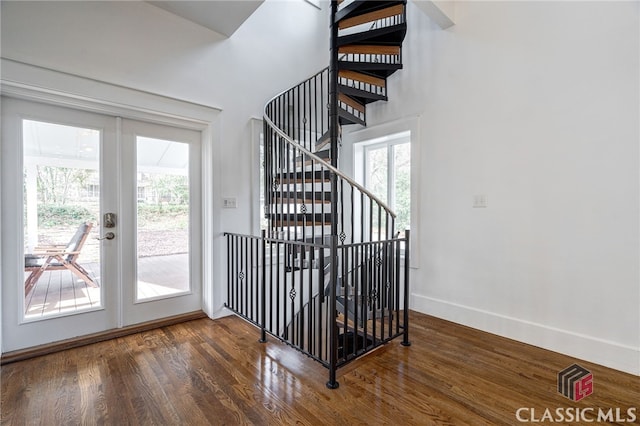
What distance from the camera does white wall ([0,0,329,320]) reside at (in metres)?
2.28

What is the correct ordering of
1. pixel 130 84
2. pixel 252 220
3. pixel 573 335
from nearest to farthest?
pixel 573 335, pixel 130 84, pixel 252 220

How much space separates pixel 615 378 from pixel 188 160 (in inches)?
158

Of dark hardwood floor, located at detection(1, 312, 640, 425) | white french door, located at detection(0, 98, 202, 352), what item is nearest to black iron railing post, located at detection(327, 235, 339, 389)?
dark hardwood floor, located at detection(1, 312, 640, 425)

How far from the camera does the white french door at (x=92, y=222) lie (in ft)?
7.48

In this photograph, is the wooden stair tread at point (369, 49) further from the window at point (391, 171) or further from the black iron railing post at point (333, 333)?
the black iron railing post at point (333, 333)

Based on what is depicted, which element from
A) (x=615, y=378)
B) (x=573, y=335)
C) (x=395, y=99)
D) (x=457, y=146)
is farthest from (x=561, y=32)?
(x=615, y=378)

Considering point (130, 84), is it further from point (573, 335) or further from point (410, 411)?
point (573, 335)

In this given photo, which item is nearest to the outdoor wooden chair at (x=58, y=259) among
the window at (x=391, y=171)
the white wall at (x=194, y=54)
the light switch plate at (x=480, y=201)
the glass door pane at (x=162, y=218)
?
the glass door pane at (x=162, y=218)

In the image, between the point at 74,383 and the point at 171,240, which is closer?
the point at 74,383

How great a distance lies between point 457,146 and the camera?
3.08 meters

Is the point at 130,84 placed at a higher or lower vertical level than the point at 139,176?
higher

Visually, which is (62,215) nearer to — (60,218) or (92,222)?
(60,218)

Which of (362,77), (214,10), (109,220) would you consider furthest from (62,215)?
(362,77)

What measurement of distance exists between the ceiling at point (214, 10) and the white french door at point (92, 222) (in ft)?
3.58
